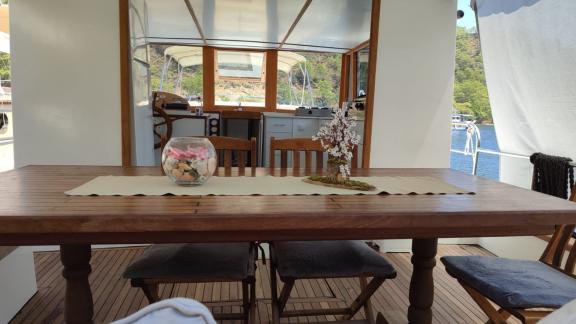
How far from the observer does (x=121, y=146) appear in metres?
2.76

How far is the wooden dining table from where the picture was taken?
101 cm

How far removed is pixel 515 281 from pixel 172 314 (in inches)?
54.6

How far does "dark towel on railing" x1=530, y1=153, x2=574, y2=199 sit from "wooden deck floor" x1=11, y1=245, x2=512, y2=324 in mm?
815

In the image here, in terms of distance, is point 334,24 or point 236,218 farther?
point 334,24

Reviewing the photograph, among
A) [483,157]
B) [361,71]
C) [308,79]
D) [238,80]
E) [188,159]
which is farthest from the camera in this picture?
[238,80]

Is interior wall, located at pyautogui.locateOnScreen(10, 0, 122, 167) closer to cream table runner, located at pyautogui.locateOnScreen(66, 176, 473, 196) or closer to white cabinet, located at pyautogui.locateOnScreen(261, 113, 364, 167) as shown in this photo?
cream table runner, located at pyautogui.locateOnScreen(66, 176, 473, 196)

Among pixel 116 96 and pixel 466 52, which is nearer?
pixel 116 96

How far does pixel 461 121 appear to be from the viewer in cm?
338

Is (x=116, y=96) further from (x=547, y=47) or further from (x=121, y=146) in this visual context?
(x=547, y=47)

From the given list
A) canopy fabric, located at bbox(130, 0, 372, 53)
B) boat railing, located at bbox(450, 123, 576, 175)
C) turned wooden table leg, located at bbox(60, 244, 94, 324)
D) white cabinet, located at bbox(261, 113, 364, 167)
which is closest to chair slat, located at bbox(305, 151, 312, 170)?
turned wooden table leg, located at bbox(60, 244, 94, 324)

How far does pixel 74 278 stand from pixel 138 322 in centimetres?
121

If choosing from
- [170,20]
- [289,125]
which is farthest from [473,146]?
[170,20]

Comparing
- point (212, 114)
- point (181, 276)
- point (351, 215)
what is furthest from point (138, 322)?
point (212, 114)

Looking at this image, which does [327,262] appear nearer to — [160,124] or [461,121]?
[461,121]
